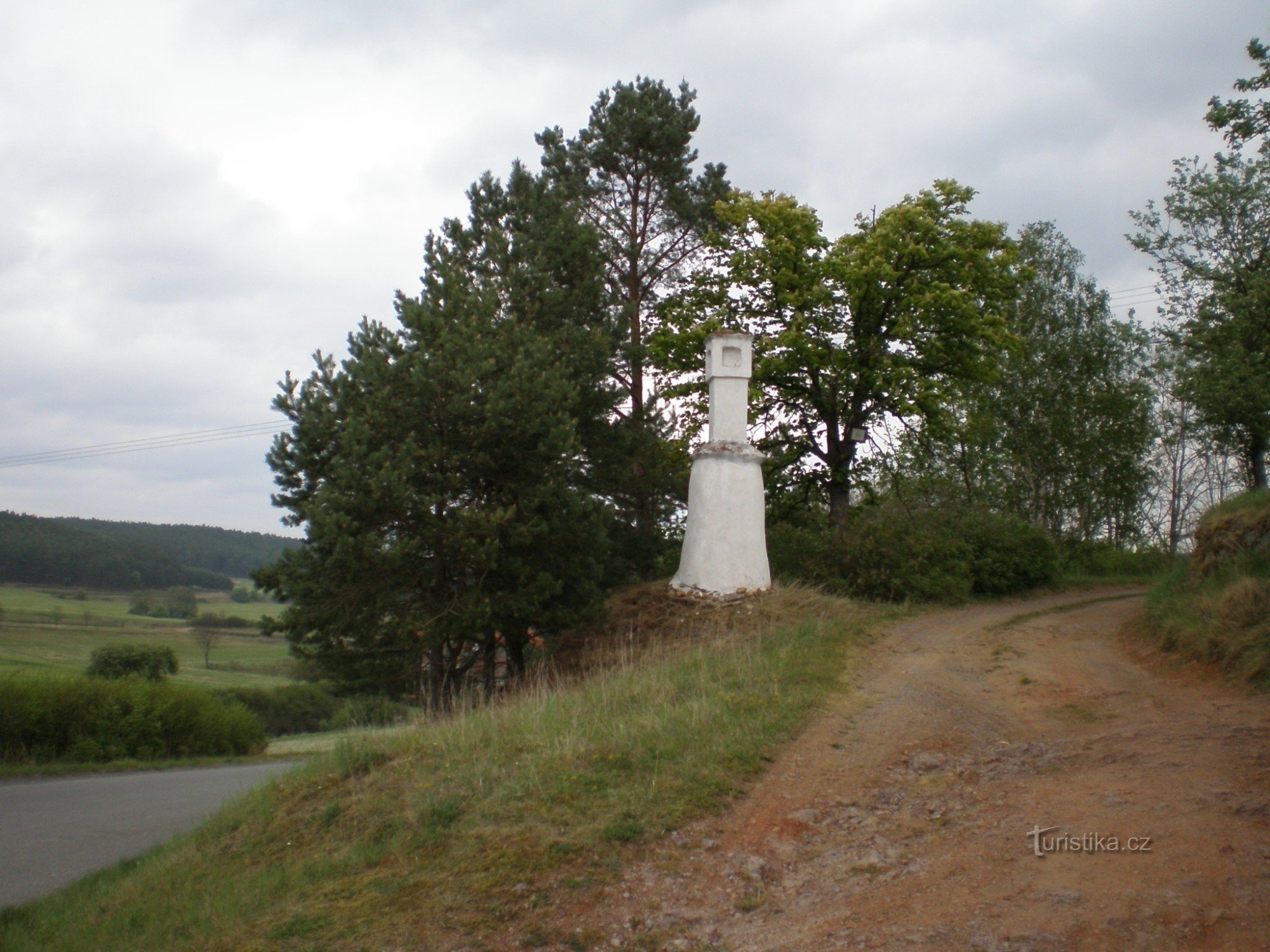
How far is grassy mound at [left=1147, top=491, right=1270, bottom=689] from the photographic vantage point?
10.2 meters

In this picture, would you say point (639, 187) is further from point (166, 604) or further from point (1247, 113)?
point (166, 604)

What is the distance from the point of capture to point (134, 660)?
150ft

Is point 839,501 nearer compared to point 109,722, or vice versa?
point 109,722

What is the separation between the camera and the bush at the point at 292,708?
46750 mm

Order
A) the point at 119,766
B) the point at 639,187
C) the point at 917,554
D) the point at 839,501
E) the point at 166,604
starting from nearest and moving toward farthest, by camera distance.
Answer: the point at 917,554 → the point at 119,766 → the point at 839,501 → the point at 639,187 → the point at 166,604

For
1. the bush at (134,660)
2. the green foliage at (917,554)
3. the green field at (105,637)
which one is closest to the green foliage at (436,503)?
the green foliage at (917,554)

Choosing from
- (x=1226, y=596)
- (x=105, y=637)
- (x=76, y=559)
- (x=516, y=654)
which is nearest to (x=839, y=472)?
(x=516, y=654)

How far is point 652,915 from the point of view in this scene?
19.2ft

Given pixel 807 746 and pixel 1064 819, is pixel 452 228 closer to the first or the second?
pixel 807 746

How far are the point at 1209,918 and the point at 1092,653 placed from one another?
29.2 ft

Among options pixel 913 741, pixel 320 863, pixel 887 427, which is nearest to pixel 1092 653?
pixel 913 741

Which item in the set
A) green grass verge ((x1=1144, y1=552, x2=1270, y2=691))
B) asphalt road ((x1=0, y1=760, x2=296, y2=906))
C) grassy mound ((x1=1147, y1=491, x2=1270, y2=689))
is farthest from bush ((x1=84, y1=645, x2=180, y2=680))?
green grass verge ((x1=1144, y1=552, x2=1270, y2=691))
